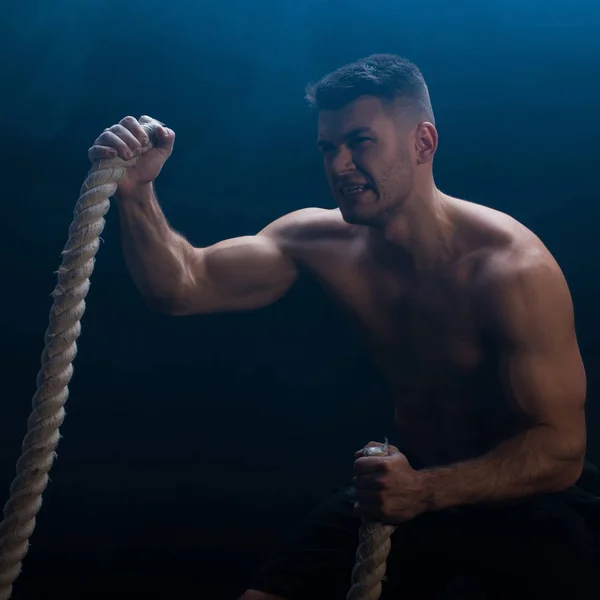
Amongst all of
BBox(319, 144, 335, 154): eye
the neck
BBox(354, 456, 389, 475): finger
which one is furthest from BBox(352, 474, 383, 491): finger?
BBox(319, 144, 335, 154): eye

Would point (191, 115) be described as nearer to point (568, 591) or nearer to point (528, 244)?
point (528, 244)

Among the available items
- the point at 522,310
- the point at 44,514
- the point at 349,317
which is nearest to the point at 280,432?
the point at 349,317

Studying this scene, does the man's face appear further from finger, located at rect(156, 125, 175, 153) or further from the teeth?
finger, located at rect(156, 125, 175, 153)

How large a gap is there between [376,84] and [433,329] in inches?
12.3

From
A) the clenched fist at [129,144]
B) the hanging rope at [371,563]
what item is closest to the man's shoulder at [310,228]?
the clenched fist at [129,144]

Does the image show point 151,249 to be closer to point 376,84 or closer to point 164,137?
point 164,137

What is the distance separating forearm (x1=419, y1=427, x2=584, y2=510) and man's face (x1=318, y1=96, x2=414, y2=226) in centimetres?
32

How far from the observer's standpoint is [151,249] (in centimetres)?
98

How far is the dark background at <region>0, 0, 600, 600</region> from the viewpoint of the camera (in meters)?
1.25

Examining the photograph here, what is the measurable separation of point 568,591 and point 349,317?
0.43 m

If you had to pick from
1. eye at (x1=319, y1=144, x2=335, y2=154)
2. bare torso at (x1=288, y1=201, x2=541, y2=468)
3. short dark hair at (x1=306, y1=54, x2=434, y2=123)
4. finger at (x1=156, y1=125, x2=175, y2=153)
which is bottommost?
bare torso at (x1=288, y1=201, x2=541, y2=468)

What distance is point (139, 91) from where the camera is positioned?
1.26 metres

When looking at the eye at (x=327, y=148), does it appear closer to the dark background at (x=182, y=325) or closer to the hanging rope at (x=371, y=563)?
the dark background at (x=182, y=325)

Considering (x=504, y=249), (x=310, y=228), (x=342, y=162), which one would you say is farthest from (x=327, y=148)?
(x=504, y=249)
